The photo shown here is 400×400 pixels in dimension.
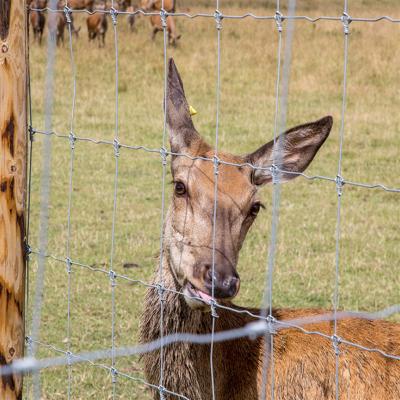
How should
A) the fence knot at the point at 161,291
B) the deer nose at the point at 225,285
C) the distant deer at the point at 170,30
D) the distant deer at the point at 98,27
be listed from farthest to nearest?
the distant deer at the point at 170,30, the distant deer at the point at 98,27, the fence knot at the point at 161,291, the deer nose at the point at 225,285

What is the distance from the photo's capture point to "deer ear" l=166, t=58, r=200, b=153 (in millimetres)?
3943

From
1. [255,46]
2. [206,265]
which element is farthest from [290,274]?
[255,46]

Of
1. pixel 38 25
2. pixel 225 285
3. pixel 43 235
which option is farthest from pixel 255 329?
pixel 38 25

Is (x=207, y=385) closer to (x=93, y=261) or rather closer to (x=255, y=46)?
(x=93, y=261)

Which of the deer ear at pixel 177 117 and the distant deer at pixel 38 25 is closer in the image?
the deer ear at pixel 177 117

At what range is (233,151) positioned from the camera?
11.0 metres

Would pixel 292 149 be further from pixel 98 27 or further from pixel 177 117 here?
pixel 98 27

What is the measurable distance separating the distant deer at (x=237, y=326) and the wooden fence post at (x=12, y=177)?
2.06 feet

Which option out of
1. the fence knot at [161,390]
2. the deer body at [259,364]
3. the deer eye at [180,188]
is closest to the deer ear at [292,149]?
the deer eye at [180,188]

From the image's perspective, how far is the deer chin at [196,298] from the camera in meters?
3.32

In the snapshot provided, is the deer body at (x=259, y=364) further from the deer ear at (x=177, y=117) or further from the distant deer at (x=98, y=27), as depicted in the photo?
the distant deer at (x=98, y=27)

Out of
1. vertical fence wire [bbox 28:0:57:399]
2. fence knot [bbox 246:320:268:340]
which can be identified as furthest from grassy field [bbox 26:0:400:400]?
fence knot [bbox 246:320:268:340]

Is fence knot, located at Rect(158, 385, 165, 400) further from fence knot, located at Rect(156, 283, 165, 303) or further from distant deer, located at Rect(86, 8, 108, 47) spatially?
distant deer, located at Rect(86, 8, 108, 47)

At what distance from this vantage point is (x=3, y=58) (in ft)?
10.8
